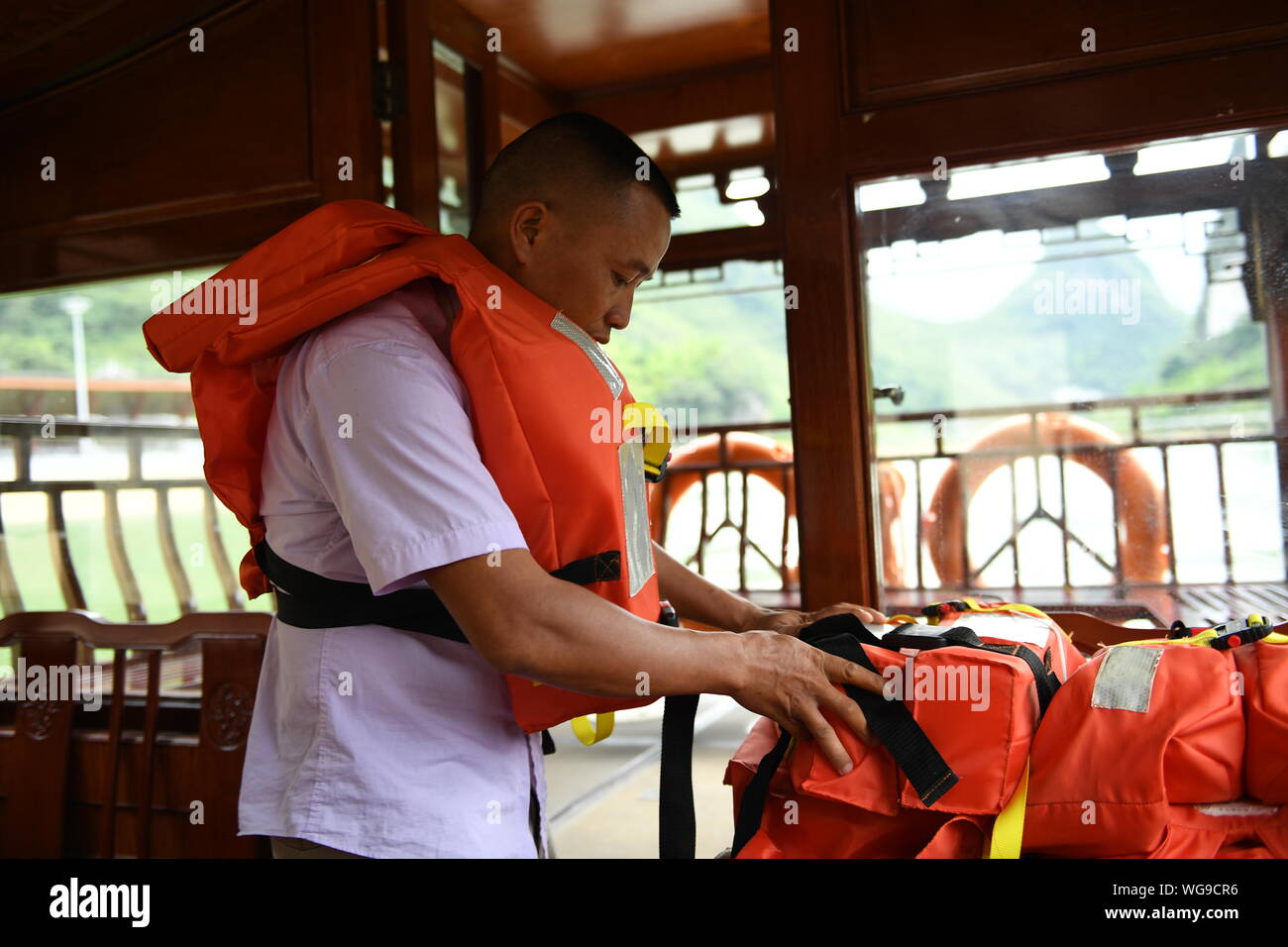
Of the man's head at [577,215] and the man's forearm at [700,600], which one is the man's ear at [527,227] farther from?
the man's forearm at [700,600]

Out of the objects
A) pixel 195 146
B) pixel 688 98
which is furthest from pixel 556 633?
pixel 688 98

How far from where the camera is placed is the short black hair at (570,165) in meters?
1.21

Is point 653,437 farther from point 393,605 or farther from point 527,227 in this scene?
point 393,605

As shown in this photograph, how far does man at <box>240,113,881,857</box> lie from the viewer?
99 cm

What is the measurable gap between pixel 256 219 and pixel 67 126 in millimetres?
616

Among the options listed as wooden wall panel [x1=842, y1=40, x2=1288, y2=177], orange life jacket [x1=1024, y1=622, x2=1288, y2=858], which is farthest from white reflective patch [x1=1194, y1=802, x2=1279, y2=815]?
wooden wall panel [x1=842, y1=40, x2=1288, y2=177]

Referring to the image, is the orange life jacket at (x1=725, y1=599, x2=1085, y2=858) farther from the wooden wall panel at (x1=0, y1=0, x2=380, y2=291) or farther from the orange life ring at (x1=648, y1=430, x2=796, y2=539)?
the orange life ring at (x1=648, y1=430, x2=796, y2=539)

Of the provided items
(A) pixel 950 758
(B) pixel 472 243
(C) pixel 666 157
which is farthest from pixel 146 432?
→ (A) pixel 950 758

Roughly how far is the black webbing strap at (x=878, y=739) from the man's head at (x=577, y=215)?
1.59 feet

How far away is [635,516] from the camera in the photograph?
4.07 feet

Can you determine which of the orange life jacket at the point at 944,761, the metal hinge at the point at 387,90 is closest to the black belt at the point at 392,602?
the orange life jacket at the point at 944,761

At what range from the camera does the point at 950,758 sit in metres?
1.07

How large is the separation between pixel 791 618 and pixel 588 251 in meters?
0.60
